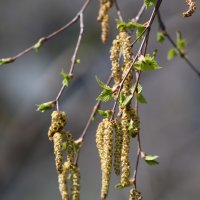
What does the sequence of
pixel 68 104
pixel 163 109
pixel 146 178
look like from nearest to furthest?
pixel 146 178, pixel 163 109, pixel 68 104

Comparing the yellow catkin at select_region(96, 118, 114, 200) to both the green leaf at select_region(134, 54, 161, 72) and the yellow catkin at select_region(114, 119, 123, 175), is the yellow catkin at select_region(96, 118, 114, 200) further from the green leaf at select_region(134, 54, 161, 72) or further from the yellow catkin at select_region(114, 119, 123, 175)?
the green leaf at select_region(134, 54, 161, 72)

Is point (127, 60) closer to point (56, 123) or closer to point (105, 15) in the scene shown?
point (56, 123)

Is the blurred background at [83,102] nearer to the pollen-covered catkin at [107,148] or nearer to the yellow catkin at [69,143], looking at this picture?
the yellow catkin at [69,143]

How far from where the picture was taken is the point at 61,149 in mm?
1183

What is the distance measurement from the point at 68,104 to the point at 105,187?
134 inches

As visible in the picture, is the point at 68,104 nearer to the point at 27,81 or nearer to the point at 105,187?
the point at 27,81

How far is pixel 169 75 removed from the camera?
437 cm

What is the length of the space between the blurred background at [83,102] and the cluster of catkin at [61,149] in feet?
8.39

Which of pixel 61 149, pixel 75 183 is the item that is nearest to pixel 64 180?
pixel 75 183

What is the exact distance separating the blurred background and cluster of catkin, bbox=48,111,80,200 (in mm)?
2558

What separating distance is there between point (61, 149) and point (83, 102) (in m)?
3.35

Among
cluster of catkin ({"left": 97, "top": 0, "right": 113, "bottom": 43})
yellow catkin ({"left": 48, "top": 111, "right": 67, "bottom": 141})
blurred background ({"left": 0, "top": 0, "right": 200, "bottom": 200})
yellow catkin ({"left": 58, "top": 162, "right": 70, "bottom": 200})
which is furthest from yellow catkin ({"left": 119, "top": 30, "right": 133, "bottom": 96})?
blurred background ({"left": 0, "top": 0, "right": 200, "bottom": 200})

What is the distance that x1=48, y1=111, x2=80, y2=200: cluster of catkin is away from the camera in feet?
3.87

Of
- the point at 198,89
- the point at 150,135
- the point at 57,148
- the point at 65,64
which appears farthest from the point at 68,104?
the point at 57,148
